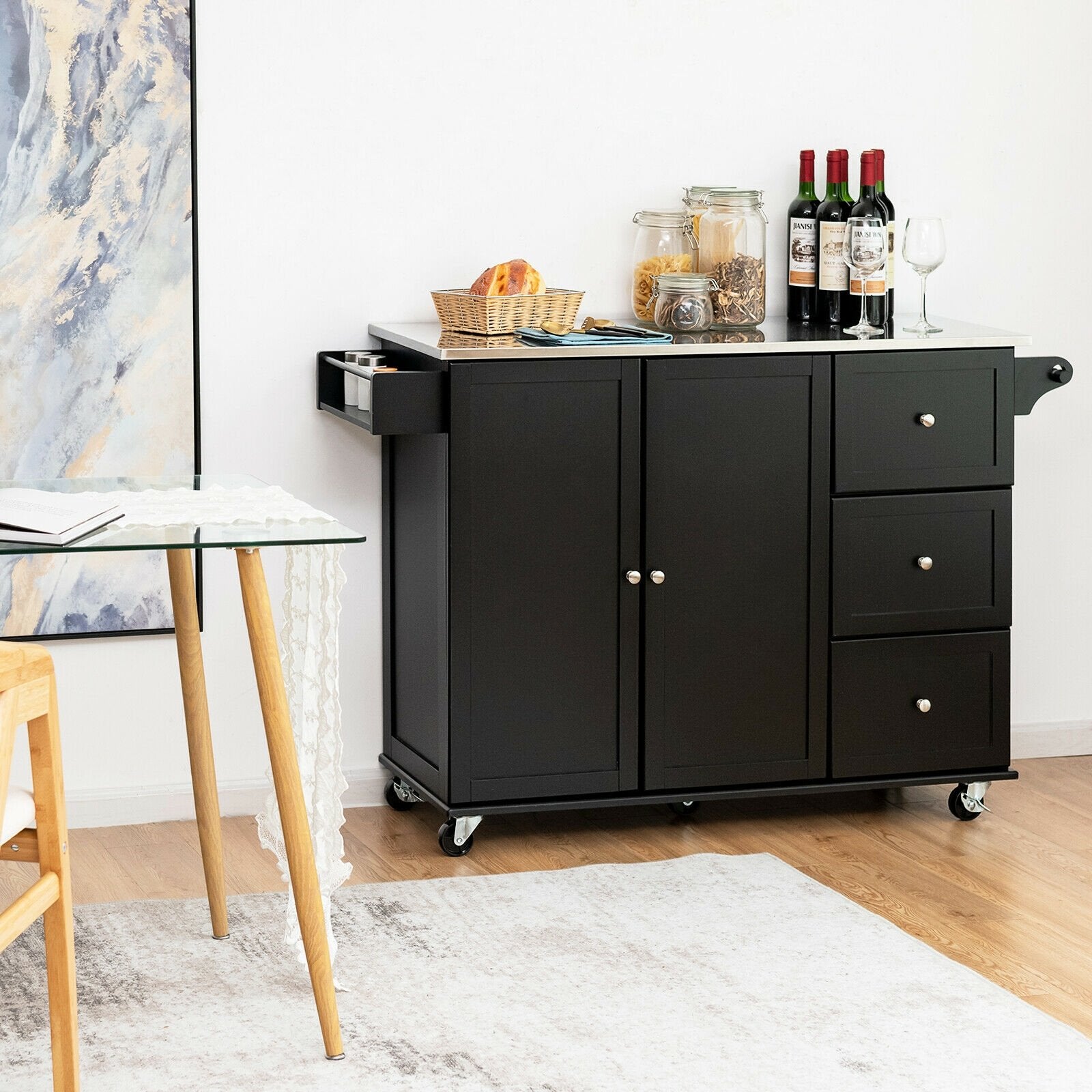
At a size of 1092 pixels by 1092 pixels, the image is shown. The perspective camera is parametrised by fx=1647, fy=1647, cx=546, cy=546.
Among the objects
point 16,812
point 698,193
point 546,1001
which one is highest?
point 698,193

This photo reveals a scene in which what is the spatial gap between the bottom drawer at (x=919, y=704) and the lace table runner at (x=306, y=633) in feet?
4.14

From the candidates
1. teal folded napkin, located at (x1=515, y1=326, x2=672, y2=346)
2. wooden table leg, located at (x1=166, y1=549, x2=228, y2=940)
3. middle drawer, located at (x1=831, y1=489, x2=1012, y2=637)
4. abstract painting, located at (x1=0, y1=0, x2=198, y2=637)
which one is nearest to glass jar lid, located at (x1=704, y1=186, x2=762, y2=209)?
teal folded napkin, located at (x1=515, y1=326, x2=672, y2=346)

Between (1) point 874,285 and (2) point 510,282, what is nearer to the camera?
(2) point 510,282

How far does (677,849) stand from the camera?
3283mm

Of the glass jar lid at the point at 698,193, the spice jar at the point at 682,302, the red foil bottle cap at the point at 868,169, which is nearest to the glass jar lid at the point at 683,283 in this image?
the spice jar at the point at 682,302

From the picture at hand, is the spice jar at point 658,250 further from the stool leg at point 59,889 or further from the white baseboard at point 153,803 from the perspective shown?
the stool leg at point 59,889

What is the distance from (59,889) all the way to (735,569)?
62.6 inches

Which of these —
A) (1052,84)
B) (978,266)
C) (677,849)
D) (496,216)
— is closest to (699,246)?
(496,216)

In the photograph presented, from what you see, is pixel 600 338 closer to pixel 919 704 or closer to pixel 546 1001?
pixel 919 704

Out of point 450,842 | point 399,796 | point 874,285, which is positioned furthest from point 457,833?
point 874,285

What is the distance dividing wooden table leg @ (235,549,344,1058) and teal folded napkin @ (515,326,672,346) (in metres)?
0.99

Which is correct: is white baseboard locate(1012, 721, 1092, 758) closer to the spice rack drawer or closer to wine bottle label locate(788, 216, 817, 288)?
wine bottle label locate(788, 216, 817, 288)

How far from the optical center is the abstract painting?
316 cm

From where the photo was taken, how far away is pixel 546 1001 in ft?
8.20
